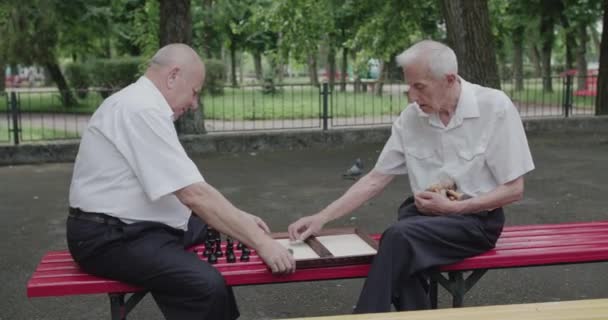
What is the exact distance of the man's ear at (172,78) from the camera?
11.0ft

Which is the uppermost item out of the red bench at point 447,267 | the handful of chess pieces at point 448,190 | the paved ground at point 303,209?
the handful of chess pieces at point 448,190

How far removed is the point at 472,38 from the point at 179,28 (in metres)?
4.65

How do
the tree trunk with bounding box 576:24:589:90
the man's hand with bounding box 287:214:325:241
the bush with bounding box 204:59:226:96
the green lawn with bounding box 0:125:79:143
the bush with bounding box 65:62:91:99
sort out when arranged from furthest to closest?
the tree trunk with bounding box 576:24:589:90 → the bush with bounding box 65:62:91:99 → the bush with bounding box 204:59:226:96 → the green lawn with bounding box 0:125:79:143 → the man's hand with bounding box 287:214:325:241

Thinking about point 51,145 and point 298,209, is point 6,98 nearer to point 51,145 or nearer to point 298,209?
point 51,145

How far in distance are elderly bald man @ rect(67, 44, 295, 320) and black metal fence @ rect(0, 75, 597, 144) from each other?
9142 millimetres

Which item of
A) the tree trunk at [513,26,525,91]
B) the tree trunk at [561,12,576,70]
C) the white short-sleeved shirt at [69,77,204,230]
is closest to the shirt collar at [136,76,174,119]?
the white short-sleeved shirt at [69,77,204,230]

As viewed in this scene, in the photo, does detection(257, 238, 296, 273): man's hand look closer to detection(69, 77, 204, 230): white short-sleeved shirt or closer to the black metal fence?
detection(69, 77, 204, 230): white short-sleeved shirt

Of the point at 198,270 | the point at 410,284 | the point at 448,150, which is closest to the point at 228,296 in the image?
the point at 198,270

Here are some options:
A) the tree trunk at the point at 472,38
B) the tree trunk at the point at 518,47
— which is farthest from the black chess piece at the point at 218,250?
the tree trunk at the point at 518,47

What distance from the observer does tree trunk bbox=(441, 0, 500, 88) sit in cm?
1174

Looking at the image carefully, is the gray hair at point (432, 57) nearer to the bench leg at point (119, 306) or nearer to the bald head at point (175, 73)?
the bald head at point (175, 73)

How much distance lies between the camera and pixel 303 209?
8.11 meters

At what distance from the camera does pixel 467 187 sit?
3.77 m

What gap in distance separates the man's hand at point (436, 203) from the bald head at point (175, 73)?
47.0 inches
